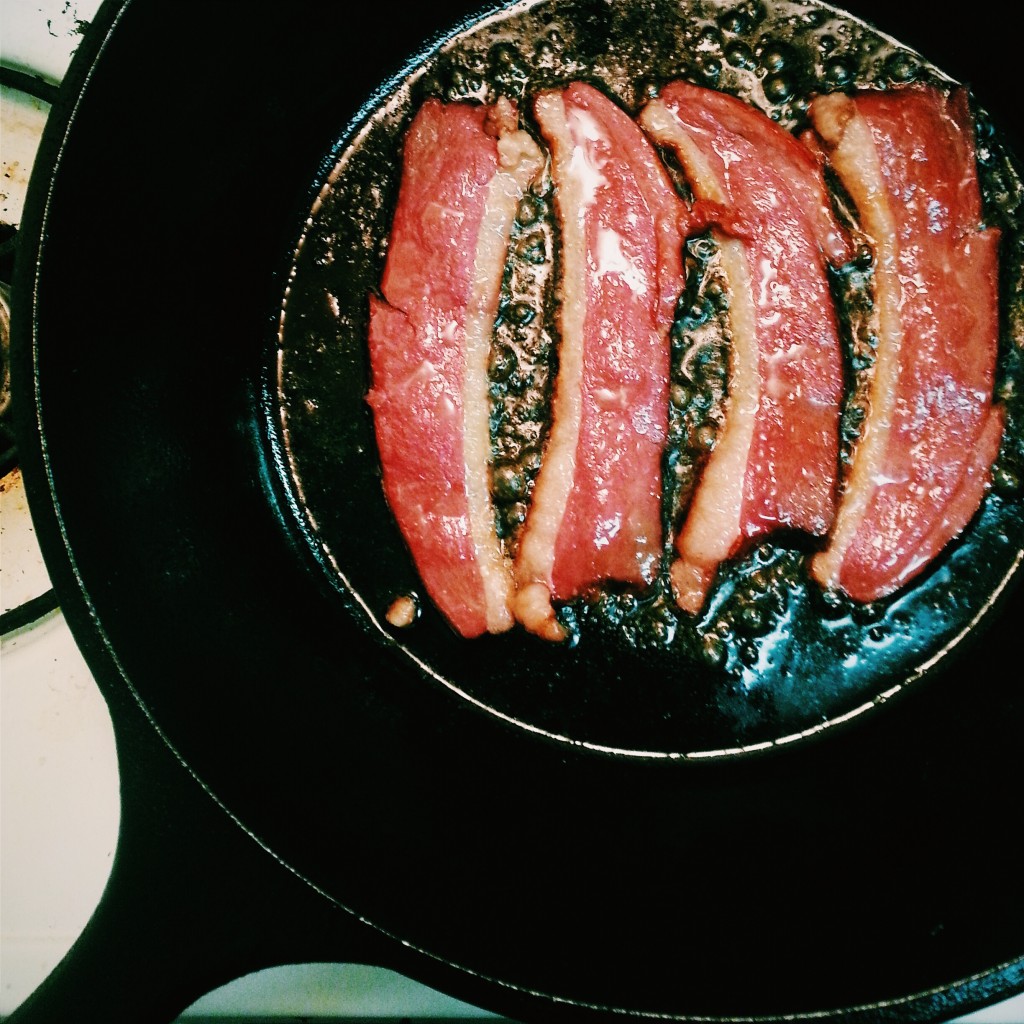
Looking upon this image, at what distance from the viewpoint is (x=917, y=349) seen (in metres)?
1.07

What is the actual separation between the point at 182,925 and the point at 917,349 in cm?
116

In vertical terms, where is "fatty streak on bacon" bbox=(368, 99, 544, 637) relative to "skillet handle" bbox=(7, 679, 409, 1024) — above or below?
above

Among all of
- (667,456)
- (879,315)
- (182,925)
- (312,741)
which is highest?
(879,315)

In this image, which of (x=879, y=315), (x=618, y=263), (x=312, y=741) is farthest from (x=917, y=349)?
(x=312, y=741)

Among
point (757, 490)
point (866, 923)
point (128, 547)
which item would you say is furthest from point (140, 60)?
point (866, 923)

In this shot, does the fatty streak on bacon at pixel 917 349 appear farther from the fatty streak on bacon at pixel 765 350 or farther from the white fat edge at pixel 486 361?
the white fat edge at pixel 486 361

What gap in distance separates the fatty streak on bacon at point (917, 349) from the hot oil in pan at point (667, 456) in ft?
0.14

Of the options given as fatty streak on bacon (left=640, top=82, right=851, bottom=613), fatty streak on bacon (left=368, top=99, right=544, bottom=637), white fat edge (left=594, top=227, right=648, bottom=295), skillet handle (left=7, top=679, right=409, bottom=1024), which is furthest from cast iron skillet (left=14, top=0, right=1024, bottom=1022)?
white fat edge (left=594, top=227, right=648, bottom=295)

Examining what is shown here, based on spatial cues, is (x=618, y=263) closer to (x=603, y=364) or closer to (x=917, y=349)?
(x=603, y=364)

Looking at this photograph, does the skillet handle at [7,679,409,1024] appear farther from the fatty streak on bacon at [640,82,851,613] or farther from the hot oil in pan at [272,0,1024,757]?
the fatty streak on bacon at [640,82,851,613]

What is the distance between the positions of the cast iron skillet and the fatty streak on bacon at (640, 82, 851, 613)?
234 mm

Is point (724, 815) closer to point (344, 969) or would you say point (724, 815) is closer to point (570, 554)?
point (570, 554)

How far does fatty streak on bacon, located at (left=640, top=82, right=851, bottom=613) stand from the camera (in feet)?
3.50

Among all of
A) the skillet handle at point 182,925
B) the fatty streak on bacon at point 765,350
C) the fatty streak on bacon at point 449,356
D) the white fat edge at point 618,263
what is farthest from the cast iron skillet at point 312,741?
the white fat edge at point 618,263
